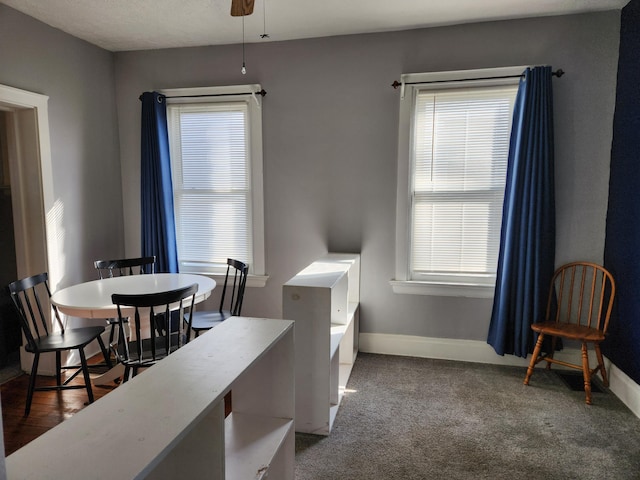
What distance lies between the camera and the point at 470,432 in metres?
2.44

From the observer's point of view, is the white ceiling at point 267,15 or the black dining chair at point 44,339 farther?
the white ceiling at point 267,15

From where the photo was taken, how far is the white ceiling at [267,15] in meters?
2.81

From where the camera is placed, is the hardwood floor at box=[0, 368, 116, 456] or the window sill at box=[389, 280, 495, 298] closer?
the hardwood floor at box=[0, 368, 116, 456]

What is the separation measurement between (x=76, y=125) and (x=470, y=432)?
3.66 metres

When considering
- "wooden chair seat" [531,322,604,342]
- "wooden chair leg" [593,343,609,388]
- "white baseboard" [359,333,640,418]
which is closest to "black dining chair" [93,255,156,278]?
"white baseboard" [359,333,640,418]

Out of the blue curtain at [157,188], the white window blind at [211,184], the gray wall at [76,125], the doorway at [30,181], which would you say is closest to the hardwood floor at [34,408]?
the doorway at [30,181]

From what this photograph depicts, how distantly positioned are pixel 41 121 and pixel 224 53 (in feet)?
4.98

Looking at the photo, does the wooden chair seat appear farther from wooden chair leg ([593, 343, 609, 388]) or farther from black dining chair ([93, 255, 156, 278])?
black dining chair ([93, 255, 156, 278])

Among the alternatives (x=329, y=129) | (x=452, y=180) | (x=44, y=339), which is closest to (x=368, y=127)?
(x=329, y=129)

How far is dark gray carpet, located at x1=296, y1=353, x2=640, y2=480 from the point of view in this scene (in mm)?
2115

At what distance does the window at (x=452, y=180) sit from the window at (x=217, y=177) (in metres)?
1.24

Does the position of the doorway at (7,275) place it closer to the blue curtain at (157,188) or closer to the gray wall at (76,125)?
the gray wall at (76,125)

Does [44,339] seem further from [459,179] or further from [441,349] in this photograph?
[459,179]

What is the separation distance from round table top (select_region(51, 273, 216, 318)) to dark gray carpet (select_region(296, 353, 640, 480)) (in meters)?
1.29
